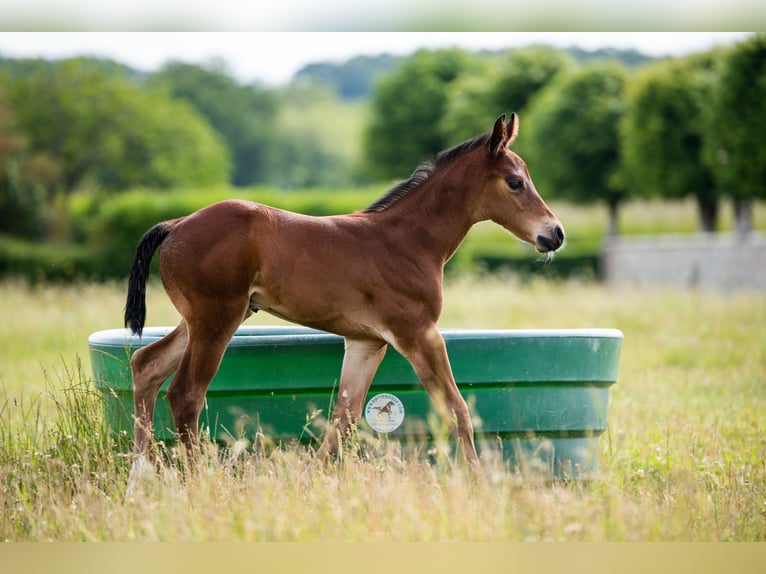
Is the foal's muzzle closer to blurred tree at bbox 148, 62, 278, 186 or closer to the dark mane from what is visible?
the dark mane

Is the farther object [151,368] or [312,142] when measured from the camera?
[312,142]

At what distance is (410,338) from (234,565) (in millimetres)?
1583

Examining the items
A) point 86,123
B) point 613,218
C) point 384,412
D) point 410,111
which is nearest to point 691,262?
point 613,218

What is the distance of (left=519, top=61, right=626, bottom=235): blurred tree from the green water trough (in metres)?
19.5

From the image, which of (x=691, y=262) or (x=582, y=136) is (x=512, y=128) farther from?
(x=582, y=136)

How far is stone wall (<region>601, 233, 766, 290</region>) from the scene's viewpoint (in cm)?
1845

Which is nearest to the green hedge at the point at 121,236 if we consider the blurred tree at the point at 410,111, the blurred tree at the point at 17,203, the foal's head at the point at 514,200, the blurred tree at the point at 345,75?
the blurred tree at the point at 17,203

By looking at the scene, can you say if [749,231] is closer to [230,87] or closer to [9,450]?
[9,450]

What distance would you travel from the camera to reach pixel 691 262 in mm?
20188

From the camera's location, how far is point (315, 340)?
17.0 feet

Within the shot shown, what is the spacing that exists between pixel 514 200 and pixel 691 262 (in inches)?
643

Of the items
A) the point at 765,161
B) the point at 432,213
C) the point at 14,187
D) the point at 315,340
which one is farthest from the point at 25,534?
the point at 14,187

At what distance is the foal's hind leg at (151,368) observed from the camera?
195 inches

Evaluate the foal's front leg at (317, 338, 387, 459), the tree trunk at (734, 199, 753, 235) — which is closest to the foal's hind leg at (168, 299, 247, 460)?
the foal's front leg at (317, 338, 387, 459)
